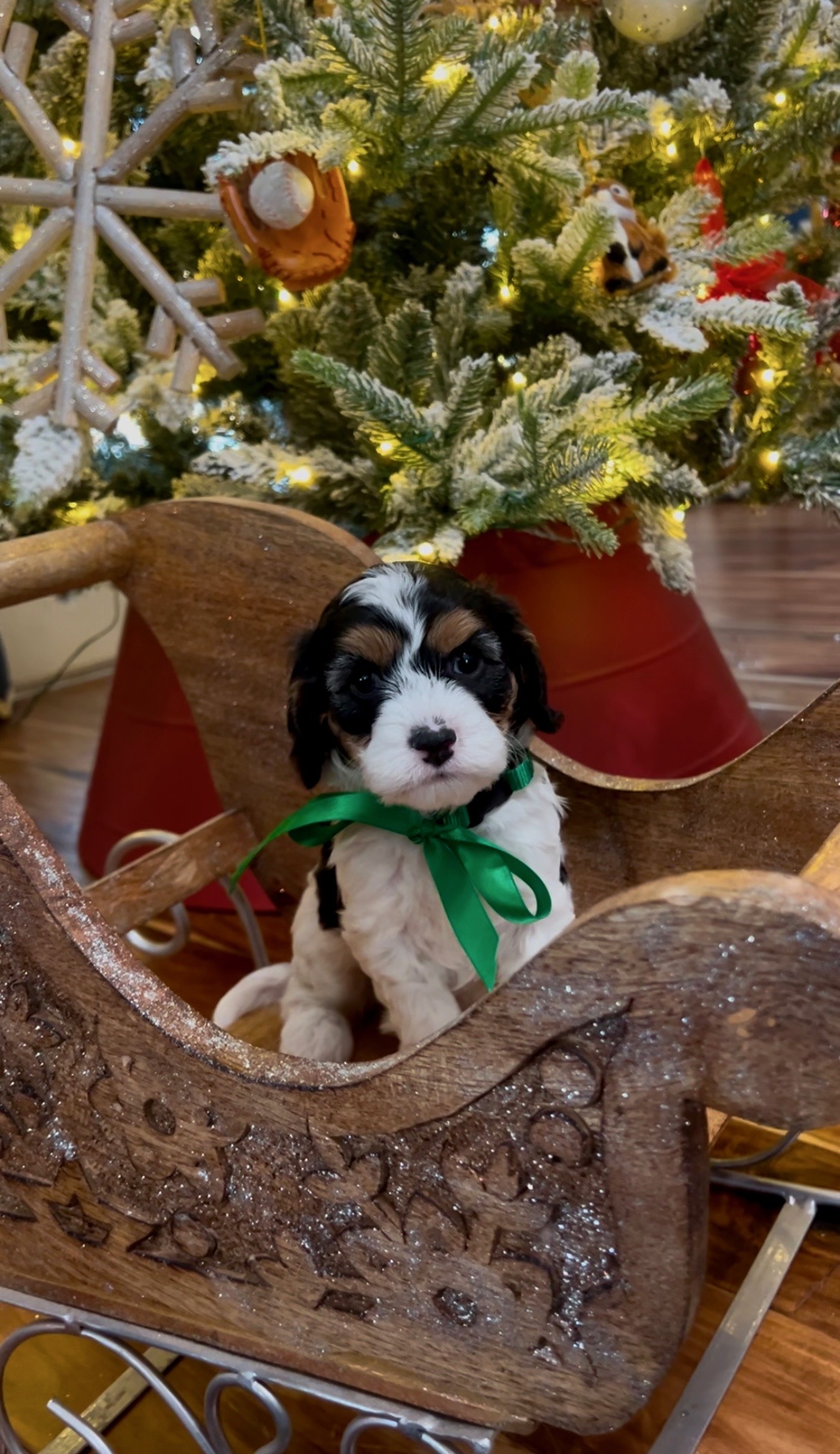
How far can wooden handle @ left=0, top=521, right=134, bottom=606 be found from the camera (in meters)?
1.05

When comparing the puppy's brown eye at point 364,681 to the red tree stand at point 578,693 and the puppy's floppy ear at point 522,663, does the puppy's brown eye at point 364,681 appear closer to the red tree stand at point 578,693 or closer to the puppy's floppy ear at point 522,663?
the puppy's floppy ear at point 522,663

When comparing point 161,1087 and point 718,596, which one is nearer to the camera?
point 161,1087

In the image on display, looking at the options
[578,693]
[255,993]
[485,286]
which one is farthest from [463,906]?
[485,286]

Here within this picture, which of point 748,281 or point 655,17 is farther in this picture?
point 748,281

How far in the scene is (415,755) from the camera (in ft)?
2.66

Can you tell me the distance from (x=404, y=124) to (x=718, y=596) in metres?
2.00

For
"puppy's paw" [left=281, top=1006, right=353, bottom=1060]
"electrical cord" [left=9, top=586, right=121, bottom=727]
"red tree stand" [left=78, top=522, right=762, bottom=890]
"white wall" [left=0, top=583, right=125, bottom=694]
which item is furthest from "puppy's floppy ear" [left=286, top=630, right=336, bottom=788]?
"white wall" [left=0, top=583, right=125, bottom=694]

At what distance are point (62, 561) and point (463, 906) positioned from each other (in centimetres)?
54

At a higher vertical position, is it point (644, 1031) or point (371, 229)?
point (371, 229)

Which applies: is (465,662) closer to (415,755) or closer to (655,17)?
(415,755)

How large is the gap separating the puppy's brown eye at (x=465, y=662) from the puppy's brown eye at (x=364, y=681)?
64 mm

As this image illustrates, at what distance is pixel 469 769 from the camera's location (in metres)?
0.82

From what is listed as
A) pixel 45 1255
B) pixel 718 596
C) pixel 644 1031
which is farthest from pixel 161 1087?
pixel 718 596

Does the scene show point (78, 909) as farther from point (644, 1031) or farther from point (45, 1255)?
point (644, 1031)
